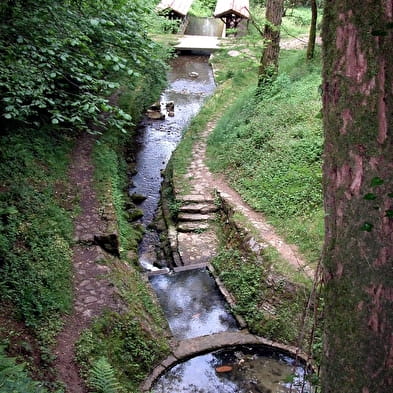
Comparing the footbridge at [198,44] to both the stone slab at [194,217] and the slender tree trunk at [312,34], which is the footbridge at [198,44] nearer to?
the slender tree trunk at [312,34]

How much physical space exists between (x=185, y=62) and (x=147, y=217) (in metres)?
12.7

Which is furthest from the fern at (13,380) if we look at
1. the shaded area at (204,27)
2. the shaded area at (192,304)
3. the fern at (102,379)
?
the shaded area at (204,27)

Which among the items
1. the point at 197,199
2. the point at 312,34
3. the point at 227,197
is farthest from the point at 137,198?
the point at 312,34

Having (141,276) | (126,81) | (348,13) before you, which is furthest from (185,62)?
(348,13)

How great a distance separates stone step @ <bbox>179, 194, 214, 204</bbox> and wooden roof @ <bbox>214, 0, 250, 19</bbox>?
16855 millimetres

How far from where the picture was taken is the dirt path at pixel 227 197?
317 inches

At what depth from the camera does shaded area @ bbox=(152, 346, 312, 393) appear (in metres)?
6.32

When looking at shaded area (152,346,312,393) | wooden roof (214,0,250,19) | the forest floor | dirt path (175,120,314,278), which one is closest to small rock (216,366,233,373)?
shaded area (152,346,312,393)

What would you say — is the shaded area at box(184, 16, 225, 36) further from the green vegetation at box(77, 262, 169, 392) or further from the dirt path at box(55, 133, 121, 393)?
the green vegetation at box(77, 262, 169, 392)

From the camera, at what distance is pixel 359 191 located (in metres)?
2.44

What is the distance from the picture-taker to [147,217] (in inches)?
439

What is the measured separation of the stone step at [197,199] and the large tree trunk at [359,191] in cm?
788

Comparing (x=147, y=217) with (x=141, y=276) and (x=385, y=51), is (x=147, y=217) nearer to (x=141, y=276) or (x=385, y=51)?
(x=141, y=276)

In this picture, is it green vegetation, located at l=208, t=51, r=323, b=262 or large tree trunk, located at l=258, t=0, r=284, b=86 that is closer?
green vegetation, located at l=208, t=51, r=323, b=262
